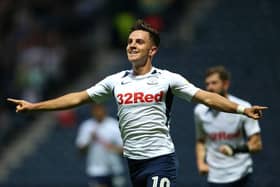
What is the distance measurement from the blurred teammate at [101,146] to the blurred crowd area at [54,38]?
3.69 meters

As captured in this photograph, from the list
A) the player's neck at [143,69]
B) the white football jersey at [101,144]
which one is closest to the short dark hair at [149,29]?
the player's neck at [143,69]

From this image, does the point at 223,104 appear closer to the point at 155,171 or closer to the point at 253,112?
the point at 253,112

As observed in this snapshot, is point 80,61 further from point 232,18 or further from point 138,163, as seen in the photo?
point 138,163

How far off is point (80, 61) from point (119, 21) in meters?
1.44

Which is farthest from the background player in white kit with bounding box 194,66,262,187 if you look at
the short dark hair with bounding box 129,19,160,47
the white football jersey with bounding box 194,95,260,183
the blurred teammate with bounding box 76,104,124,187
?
the blurred teammate with bounding box 76,104,124,187

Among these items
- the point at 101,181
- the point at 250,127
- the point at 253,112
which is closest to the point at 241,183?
the point at 250,127

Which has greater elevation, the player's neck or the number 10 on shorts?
the player's neck

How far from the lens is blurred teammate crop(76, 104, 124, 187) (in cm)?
1243

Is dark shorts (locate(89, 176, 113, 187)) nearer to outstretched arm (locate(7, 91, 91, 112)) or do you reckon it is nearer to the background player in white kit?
the background player in white kit

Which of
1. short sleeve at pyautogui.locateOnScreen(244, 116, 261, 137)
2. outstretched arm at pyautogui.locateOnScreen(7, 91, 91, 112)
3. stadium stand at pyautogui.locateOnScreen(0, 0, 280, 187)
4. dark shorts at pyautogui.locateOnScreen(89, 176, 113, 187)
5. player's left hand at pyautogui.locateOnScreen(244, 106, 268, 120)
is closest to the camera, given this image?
player's left hand at pyautogui.locateOnScreen(244, 106, 268, 120)

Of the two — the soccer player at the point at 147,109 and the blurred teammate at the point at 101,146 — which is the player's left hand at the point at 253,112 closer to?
the soccer player at the point at 147,109

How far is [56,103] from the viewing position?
7.11m

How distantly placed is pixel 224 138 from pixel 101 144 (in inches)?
161

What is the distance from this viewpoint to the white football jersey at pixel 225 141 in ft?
28.6
